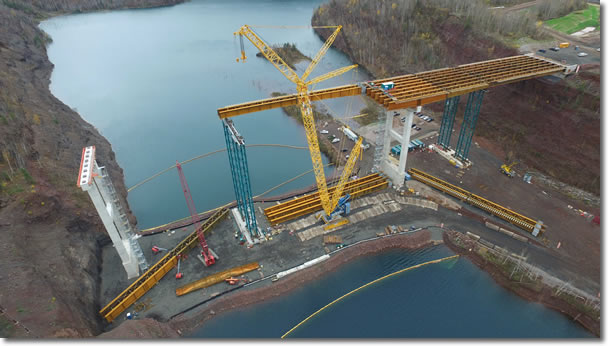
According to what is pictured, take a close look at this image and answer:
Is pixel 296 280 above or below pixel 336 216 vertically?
below

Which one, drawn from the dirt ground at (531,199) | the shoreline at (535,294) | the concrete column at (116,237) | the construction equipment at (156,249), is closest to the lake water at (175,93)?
the construction equipment at (156,249)

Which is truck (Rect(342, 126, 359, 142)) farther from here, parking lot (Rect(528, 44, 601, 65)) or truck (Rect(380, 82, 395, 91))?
parking lot (Rect(528, 44, 601, 65))

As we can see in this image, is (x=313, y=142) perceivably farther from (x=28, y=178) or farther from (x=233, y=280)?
Answer: (x=28, y=178)

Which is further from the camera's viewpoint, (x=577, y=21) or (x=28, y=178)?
(x=577, y=21)

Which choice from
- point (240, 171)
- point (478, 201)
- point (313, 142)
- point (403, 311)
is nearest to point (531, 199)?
point (478, 201)

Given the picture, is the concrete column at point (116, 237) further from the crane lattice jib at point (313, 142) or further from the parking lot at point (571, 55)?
the parking lot at point (571, 55)

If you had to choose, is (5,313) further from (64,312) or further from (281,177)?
(281,177)

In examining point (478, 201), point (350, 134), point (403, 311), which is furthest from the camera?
point (350, 134)

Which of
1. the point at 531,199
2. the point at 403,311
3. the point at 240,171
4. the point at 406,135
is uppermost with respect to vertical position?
the point at 240,171
